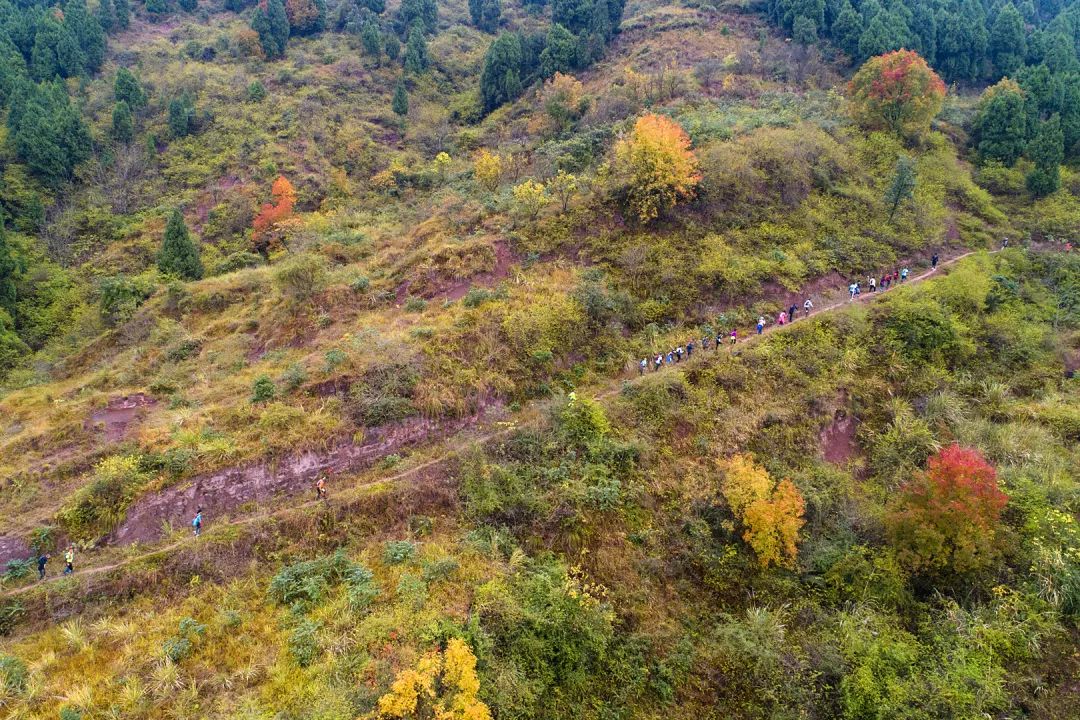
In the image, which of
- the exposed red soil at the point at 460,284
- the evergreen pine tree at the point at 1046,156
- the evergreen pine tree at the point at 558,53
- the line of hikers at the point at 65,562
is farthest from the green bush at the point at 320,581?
the evergreen pine tree at the point at 558,53

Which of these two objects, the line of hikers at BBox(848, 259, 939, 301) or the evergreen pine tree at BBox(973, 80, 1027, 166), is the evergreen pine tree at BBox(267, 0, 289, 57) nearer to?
the line of hikers at BBox(848, 259, 939, 301)

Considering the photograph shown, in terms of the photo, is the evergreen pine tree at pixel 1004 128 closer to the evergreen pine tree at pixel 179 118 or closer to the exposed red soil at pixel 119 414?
the exposed red soil at pixel 119 414

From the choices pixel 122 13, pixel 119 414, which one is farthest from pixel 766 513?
pixel 122 13

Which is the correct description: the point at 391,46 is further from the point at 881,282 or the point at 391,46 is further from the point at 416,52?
the point at 881,282

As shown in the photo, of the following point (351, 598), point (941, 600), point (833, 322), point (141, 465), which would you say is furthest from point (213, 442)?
point (833, 322)

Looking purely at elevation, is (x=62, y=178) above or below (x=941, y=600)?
above

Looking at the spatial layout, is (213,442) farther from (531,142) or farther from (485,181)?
(531,142)
